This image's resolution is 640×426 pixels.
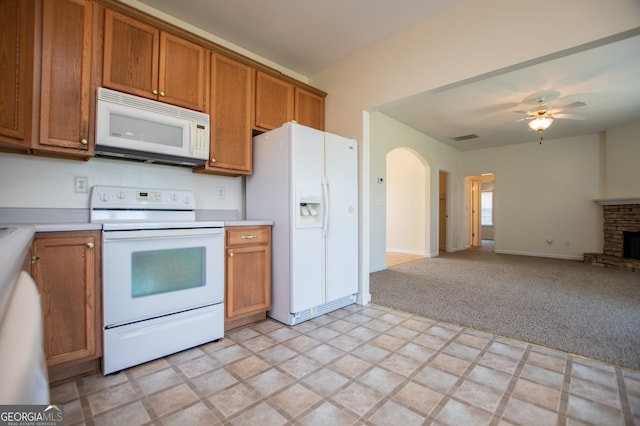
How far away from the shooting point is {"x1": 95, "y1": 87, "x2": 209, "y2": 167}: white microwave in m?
2.02

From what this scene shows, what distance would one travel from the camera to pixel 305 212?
106 inches

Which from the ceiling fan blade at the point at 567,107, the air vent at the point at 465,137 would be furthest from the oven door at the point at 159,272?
the air vent at the point at 465,137

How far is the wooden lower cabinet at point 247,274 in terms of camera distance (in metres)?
2.42

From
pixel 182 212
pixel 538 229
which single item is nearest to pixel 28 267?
pixel 182 212

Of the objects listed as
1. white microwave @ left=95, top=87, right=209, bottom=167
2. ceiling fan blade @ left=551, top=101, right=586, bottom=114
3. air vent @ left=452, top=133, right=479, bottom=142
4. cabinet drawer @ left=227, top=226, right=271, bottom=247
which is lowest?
cabinet drawer @ left=227, top=226, right=271, bottom=247

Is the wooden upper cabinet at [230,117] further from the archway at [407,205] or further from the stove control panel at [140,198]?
the archway at [407,205]

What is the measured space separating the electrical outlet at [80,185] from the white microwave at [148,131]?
0.21m

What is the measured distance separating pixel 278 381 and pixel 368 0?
2.78 meters

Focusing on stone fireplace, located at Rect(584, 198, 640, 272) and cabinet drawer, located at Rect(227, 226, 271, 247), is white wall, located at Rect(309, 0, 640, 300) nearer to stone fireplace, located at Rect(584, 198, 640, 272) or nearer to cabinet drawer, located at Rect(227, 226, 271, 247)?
cabinet drawer, located at Rect(227, 226, 271, 247)

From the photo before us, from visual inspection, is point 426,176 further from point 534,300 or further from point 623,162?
point 534,300

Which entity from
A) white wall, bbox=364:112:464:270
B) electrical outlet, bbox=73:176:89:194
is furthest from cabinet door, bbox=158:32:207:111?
white wall, bbox=364:112:464:270

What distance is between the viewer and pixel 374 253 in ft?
16.4

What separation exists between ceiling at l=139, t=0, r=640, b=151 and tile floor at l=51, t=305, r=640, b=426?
2.03m

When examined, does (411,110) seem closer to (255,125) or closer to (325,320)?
(255,125)
